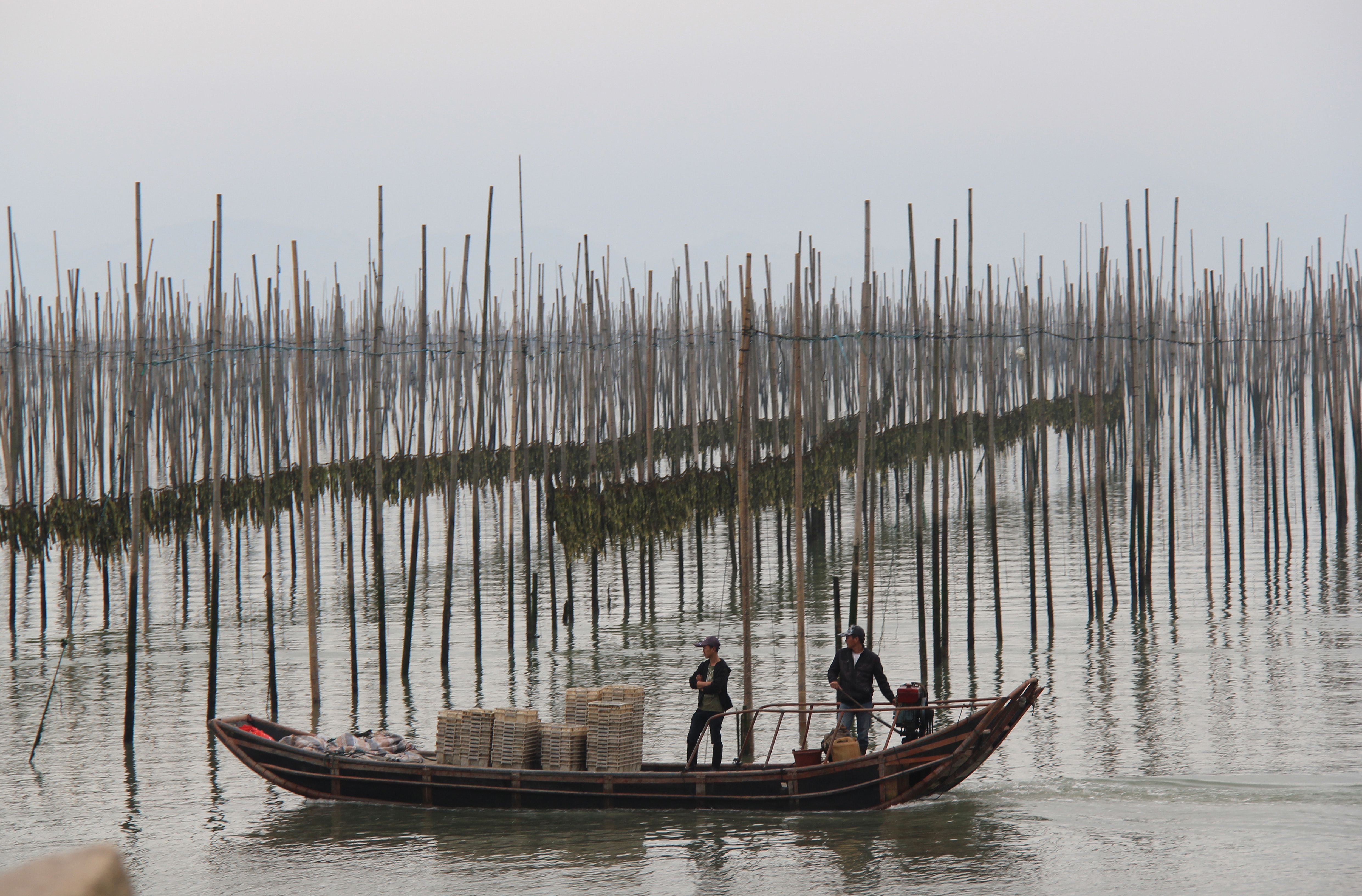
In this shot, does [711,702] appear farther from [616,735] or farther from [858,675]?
[858,675]

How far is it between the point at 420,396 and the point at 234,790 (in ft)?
25.5

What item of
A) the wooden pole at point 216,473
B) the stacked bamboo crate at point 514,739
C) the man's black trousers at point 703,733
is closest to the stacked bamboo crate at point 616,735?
→ the man's black trousers at point 703,733

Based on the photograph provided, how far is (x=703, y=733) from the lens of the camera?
11.7 metres

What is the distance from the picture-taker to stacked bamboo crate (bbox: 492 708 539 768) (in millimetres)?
11672

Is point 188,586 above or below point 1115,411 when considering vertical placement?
below

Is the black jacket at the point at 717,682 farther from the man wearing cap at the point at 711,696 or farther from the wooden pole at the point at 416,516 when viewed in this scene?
the wooden pole at the point at 416,516

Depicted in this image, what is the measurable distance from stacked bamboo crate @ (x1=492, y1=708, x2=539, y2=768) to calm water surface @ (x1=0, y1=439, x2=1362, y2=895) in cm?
49

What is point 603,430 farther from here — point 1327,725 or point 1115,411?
point 1327,725

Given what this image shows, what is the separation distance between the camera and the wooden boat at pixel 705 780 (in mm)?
10961

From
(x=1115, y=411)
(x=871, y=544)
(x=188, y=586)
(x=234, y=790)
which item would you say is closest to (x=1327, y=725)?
(x=871, y=544)

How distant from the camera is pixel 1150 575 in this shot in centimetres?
1898

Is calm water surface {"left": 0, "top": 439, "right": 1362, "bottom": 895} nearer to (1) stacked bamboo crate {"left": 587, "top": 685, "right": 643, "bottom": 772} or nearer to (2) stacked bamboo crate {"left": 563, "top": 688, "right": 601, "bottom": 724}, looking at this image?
(1) stacked bamboo crate {"left": 587, "top": 685, "right": 643, "bottom": 772}

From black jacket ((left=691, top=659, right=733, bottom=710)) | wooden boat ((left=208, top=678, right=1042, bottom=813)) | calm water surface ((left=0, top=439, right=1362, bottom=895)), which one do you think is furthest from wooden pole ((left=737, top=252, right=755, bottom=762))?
calm water surface ((left=0, top=439, right=1362, bottom=895))

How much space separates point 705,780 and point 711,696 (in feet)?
2.69
